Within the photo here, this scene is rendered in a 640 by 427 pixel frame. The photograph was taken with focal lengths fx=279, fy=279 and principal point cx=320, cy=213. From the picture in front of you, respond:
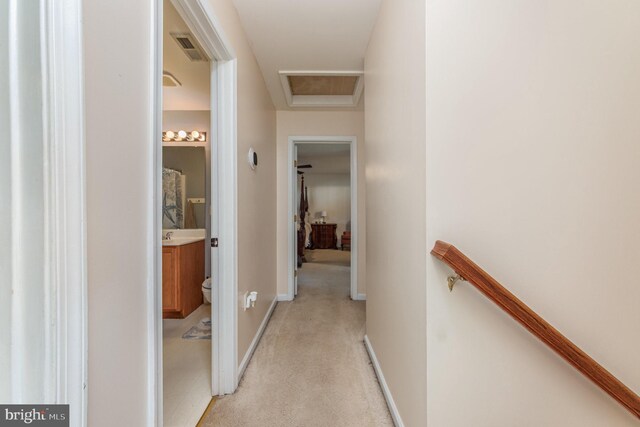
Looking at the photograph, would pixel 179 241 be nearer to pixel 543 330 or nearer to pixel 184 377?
pixel 184 377

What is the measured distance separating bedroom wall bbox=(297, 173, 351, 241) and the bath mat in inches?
246

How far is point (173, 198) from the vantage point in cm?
326

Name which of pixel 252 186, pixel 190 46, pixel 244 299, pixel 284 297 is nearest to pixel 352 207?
pixel 284 297

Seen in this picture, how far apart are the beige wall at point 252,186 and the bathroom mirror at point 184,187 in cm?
86

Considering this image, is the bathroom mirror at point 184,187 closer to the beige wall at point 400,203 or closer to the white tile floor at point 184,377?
the white tile floor at point 184,377

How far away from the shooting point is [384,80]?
1.74 metres

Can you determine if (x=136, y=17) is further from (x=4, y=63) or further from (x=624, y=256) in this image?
(x=624, y=256)

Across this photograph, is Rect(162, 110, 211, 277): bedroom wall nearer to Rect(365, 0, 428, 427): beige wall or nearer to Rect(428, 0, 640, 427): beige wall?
Rect(365, 0, 428, 427): beige wall

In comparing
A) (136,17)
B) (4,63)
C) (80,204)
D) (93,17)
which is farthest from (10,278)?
(136,17)

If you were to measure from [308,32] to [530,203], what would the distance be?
190 cm

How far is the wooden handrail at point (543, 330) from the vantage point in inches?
35.2

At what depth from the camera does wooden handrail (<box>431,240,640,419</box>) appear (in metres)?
0.89

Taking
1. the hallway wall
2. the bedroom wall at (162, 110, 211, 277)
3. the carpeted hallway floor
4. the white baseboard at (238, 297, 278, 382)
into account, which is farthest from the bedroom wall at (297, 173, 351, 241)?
the hallway wall

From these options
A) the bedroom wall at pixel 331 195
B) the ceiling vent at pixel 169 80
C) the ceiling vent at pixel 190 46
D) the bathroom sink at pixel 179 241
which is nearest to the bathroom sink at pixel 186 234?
the bathroom sink at pixel 179 241
